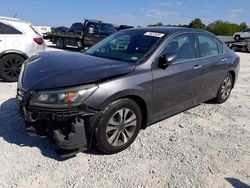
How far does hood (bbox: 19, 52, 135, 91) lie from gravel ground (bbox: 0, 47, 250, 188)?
0.90 m

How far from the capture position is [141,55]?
4.07m

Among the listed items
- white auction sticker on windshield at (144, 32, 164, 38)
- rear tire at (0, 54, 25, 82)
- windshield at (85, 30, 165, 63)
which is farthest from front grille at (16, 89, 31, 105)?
rear tire at (0, 54, 25, 82)

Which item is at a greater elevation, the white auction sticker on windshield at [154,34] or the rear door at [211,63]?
the white auction sticker on windshield at [154,34]

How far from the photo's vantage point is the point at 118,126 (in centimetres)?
370

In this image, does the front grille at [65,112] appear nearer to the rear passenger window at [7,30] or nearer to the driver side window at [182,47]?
the driver side window at [182,47]

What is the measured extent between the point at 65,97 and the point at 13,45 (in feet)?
15.4

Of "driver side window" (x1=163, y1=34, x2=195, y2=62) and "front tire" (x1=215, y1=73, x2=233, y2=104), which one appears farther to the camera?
"front tire" (x1=215, y1=73, x2=233, y2=104)

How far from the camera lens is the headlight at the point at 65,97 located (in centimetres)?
322

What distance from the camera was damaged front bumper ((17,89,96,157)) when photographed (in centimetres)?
323

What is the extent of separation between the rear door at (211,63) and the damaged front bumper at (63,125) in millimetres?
2588

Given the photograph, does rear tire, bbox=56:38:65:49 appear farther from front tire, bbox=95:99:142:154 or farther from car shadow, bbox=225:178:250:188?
car shadow, bbox=225:178:250:188

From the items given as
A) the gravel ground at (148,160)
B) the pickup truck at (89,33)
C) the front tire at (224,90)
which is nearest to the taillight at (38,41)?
the gravel ground at (148,160)

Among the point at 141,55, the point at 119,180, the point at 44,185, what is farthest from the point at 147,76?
the point at 44,185

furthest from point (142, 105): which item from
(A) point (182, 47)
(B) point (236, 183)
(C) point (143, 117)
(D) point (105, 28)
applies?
(D) point (105, 28)
